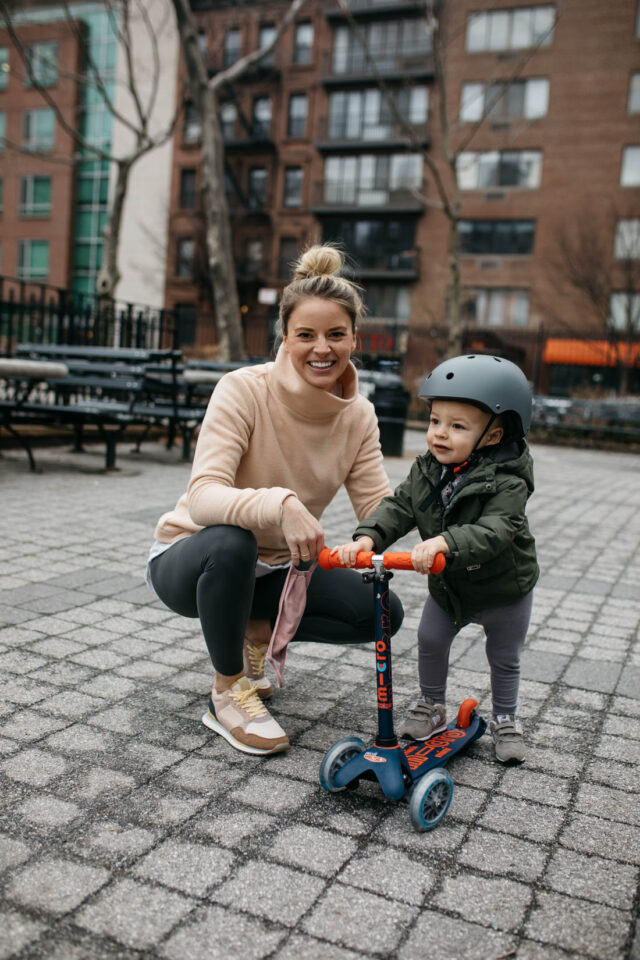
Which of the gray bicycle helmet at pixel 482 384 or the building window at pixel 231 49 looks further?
the building window at pixel 231 49

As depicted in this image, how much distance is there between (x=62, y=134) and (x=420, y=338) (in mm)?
20023

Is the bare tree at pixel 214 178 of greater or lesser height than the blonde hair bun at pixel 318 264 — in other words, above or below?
above

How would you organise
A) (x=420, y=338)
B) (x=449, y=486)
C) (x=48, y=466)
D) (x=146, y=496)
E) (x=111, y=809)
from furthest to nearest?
(x=420, y=338) < (x=48, y=466) < (x=146, y=496) < (x=449, y=486) < (x=111, y=809)

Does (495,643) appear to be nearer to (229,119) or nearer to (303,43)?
(303,43)

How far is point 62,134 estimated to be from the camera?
3894 cm

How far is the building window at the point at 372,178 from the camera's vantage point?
34781mm

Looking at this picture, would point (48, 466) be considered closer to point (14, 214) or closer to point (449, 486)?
point (449, 486)

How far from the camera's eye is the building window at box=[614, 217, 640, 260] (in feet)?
100

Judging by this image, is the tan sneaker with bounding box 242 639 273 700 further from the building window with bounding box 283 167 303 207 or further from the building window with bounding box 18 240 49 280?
the building window with bounding box 18 240 49 280

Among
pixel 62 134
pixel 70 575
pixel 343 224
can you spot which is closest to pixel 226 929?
pixel 70 575

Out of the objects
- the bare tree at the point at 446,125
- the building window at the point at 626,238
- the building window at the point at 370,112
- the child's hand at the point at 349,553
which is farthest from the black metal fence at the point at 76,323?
the building window at the point at 370,112

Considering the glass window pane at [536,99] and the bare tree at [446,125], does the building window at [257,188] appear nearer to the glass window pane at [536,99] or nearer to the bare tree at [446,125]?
the glass window pane at [536,99]

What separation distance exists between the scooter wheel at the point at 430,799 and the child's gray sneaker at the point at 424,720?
1.47ft

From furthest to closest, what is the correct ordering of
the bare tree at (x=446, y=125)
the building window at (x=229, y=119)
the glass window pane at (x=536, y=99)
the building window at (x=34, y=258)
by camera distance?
the building window at (x=34, y=258), the building window at (x=229, y=119), the glass window pane at (x=536, y=99), the bare tree at (x=446, y=125)
